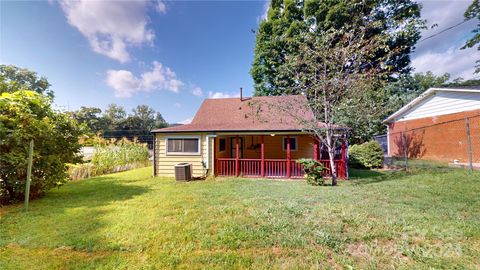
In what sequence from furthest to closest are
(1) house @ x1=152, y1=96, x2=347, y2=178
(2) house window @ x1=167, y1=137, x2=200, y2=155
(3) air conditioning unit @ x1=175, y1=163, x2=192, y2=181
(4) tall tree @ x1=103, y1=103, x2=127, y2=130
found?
1. (4) tall tree @ x1=103, y1=103, x2=127, y2=130
2. (2) house window @ x1=167, y1=137, x2=200, y2=155
3. (1) house @ x1=152, y1=96, x2=347, y2=178
4. (3) air conditioning unit @ x1=175, y1=163, x2=192, y2=181

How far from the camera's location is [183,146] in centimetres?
1012

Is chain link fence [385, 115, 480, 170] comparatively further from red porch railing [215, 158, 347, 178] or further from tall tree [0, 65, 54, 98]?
tall tree [0, 65, 54, 98]

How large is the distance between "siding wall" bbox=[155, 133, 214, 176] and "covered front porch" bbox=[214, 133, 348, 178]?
60 centimetres

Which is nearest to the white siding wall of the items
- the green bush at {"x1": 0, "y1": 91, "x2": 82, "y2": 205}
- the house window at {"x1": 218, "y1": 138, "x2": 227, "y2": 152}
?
the house window at {"x1": 218, "y1": 138, "x2": 227, "y2": 152}

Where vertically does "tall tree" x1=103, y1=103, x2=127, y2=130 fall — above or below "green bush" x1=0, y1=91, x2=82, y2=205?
above

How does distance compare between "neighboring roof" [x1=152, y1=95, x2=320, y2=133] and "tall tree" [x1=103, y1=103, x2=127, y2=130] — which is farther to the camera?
"tall tree" [x1=103, y1=103, x2=127, y2=130]

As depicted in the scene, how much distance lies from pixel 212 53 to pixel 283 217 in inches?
523

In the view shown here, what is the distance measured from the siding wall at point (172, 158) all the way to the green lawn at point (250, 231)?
4004 mm

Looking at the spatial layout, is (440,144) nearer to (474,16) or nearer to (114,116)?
(474,16)

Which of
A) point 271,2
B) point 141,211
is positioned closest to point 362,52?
point 141,211

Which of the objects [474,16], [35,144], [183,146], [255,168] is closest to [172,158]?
[183,146]

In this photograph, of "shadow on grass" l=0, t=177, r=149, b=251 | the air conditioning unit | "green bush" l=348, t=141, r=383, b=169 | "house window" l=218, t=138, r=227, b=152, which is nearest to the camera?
"shadow on grass" l=0, t=177, r=149, b=251

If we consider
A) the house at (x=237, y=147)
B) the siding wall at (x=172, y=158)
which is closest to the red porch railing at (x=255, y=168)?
the house at (x=237, y=147)

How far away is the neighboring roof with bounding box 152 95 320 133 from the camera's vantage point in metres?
9.77
